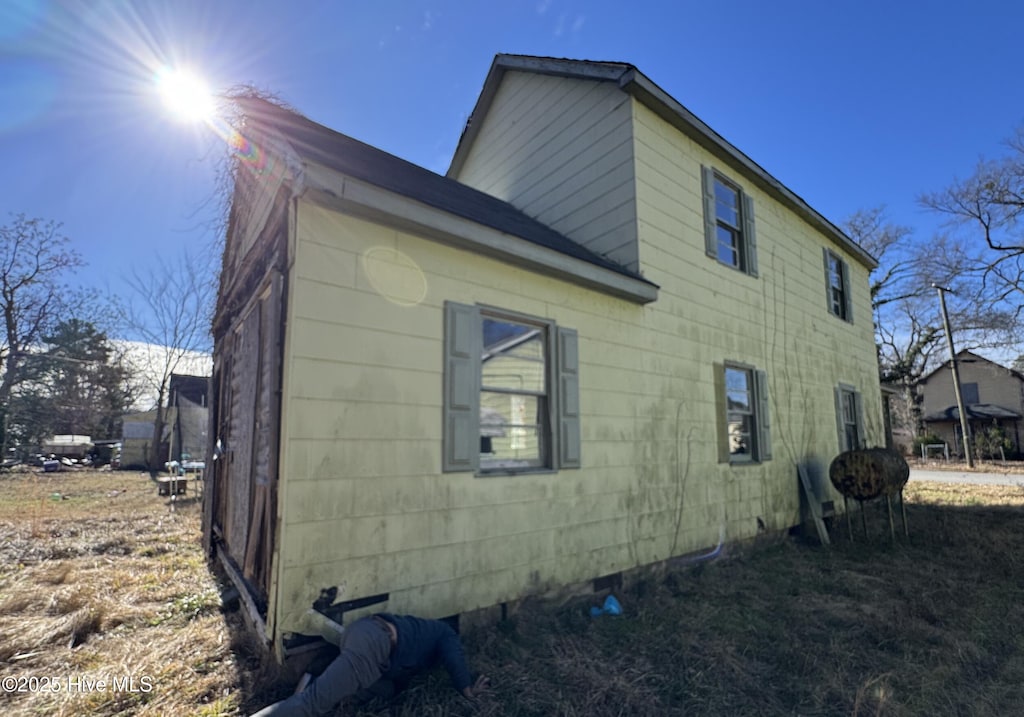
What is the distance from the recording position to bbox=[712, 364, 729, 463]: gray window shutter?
7.08 meters

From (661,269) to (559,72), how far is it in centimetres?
335

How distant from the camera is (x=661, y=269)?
21.9 ft

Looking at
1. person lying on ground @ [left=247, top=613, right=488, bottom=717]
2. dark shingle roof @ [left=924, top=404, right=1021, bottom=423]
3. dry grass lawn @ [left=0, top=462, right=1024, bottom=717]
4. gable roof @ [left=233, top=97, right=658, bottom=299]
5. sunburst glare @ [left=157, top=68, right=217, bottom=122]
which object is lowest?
dry grass lawn @ [left=0, top=462, right=1024, bottom=717]

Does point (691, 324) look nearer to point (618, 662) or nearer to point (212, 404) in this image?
point (618, 662)

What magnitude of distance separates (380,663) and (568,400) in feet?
9.28

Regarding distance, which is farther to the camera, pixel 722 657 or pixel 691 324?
pixel 691 324

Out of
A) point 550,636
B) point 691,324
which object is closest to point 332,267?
point 550,636

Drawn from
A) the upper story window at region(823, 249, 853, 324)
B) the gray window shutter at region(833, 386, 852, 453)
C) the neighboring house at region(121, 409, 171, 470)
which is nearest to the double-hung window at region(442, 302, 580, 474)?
the gray window shutter at region(833, 386, 852, 453)

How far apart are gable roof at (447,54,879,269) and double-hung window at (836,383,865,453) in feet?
10.3

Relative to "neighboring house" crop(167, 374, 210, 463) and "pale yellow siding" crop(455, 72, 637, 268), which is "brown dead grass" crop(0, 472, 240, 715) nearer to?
"pale yellow siding" crop(455, 72, 637, 268)

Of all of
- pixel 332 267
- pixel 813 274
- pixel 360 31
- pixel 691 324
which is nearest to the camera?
pixel 332 267

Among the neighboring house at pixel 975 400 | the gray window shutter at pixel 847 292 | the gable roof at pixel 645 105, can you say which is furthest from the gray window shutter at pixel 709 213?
the neighboring house at pixel 975 400

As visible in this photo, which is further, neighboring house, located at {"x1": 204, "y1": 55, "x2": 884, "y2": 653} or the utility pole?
the utility pole

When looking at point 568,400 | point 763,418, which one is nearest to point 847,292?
point 763,418
